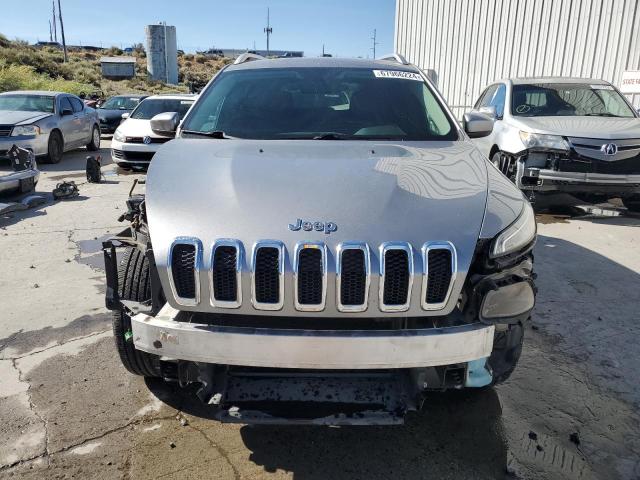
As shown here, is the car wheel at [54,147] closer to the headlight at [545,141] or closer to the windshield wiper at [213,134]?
the windshield wiper at [213,134]

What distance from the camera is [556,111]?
7.79 metres

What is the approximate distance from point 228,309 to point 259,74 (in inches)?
91.9

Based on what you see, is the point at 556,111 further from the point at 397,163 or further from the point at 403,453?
the point at 403,453

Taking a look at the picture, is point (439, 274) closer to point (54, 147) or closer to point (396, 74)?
point (396, 74)

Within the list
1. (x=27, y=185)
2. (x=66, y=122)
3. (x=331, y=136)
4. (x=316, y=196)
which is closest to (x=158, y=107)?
(x=66, y=122)

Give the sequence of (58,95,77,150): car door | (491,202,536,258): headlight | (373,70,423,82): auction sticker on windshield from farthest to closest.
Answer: (58,95,77,150): car door, (373,70,423,82): auction sticker on windshield, (491,202,536,258): headlight

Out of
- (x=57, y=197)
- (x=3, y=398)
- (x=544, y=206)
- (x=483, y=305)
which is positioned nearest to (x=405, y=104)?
(x=483, y=305)

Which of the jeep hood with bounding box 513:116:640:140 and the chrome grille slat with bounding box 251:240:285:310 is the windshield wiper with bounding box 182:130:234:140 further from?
the jeep hood with bounding box 513:116:640:140

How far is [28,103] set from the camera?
12.0 metres

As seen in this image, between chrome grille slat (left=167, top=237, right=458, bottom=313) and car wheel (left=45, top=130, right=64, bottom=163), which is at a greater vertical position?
chrome grille slat (left=167, top=237, right=458, bottom=313)

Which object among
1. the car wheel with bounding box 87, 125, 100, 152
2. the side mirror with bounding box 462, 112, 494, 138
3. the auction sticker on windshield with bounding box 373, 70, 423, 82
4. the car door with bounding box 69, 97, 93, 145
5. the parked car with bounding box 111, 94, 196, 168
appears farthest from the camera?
the car wheel with bounding box 87, 125, 100, 152

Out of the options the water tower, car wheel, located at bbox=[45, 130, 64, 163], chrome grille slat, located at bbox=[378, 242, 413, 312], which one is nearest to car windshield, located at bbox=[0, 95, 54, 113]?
car wheel, located at bbox=[45, 130, 64, 163]

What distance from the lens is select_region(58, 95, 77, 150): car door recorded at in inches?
Result: 475

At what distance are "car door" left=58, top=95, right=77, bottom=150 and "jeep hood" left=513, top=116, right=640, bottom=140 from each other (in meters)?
9.75
